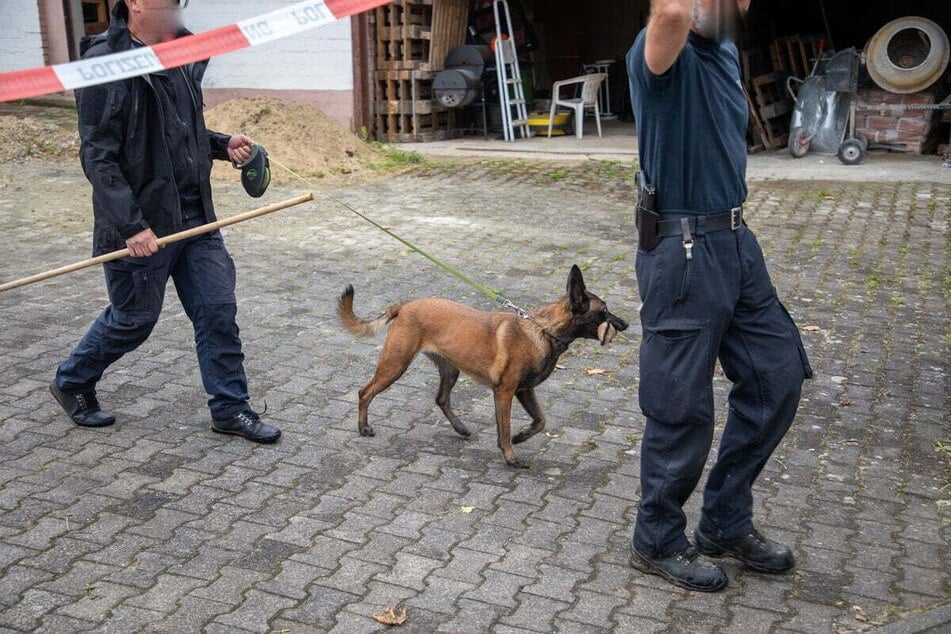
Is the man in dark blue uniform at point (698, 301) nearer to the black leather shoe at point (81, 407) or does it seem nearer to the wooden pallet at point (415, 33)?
the black leather shoe at point (81, 407)

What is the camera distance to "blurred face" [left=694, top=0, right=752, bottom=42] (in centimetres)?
344

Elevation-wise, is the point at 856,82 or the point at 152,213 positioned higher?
the point at 856,82

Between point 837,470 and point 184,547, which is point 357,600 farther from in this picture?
point 837,470

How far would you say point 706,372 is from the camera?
375cm

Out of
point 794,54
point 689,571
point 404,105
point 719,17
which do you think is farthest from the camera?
point 794,54

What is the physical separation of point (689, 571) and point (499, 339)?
1.49 m

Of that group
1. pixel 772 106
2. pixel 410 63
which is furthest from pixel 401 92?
pixel 772 106

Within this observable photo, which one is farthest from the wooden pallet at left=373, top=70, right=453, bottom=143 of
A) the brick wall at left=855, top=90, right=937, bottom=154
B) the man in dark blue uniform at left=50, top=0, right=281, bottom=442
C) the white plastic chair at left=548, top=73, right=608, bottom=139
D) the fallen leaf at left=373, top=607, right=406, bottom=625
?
the fallen leaf at left=373, top=607, right=406, bottom=625

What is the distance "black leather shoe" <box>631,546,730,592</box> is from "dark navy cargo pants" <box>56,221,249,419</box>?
2.34 m

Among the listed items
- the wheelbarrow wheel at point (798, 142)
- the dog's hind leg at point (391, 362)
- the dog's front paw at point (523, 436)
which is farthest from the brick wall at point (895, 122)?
the dog's hind leg at point (391, 362)

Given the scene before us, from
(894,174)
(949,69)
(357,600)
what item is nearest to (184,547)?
(357,600)

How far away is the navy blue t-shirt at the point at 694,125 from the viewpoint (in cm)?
356

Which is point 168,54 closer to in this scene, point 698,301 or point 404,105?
point 698,301

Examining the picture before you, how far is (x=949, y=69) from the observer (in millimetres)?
13781
